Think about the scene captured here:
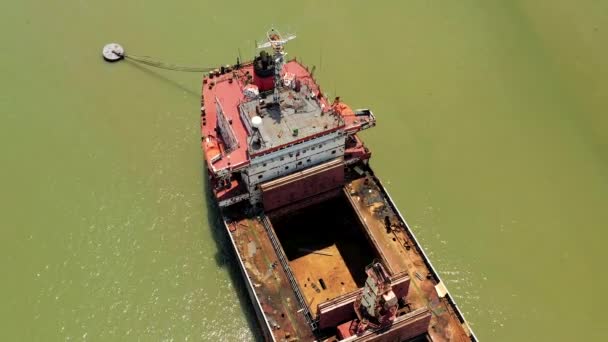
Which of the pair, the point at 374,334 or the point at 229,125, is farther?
the point at 229,125

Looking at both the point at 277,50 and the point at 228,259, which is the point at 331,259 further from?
the point at 277,50

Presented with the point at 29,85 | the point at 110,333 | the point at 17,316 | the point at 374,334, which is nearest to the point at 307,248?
the point at 374,334

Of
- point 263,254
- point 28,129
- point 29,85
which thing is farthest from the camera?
point 29,85

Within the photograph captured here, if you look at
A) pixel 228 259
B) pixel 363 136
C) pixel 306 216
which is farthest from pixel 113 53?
pixel 306 216

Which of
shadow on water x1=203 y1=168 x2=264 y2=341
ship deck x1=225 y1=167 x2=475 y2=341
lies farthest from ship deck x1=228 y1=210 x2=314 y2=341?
shadow on water x1=203 y1=168 x2=264 y2=341

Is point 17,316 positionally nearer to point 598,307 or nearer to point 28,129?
point 28,129

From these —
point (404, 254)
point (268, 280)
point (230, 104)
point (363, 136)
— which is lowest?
point (404, 254)
